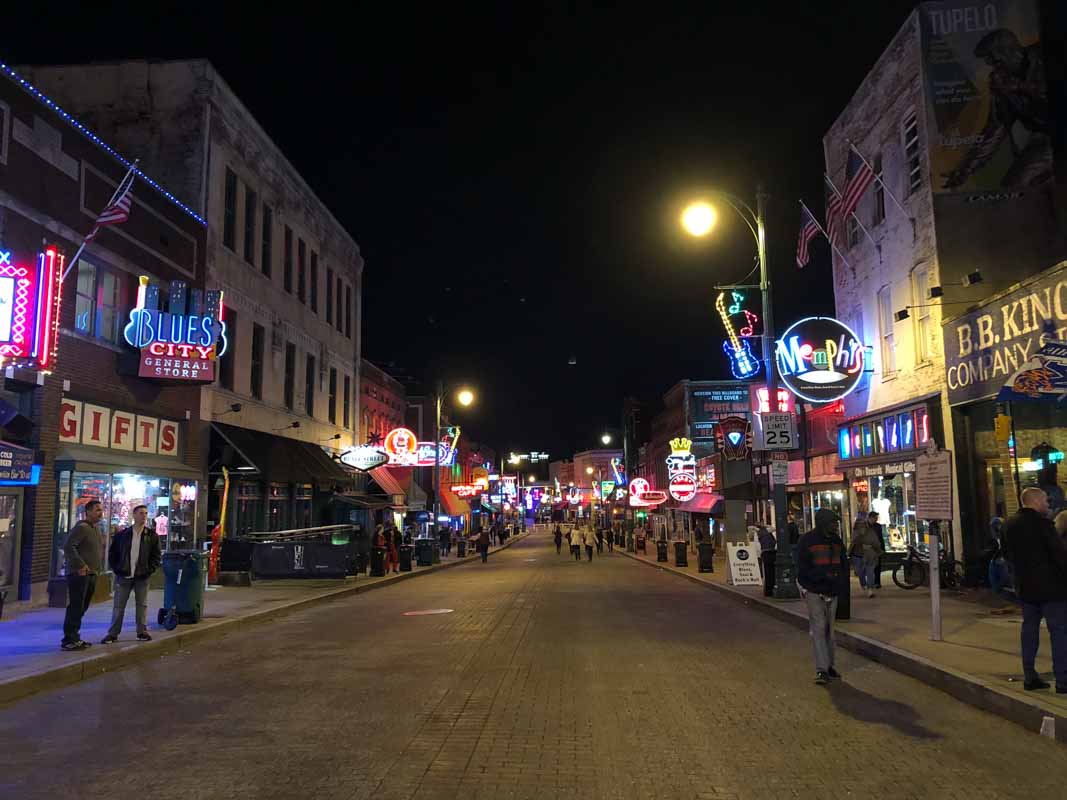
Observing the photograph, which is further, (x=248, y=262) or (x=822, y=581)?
(x=248, y=262)

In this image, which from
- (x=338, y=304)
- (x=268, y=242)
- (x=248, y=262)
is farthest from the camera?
(x=338, y=304)

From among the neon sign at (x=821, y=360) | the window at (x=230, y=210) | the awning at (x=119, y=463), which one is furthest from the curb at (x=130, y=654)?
the neon sign at (x=821, y=360)

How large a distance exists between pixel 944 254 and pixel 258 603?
1696 centimetres

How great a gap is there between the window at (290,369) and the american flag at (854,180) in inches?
781

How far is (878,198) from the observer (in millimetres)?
21984

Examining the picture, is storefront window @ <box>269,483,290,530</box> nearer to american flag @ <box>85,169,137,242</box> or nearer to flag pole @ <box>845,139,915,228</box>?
american flag @ <box>85,169,137,242</box>

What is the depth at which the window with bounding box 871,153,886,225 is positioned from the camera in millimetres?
21531

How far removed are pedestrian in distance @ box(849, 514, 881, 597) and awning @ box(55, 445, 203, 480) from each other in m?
16.4

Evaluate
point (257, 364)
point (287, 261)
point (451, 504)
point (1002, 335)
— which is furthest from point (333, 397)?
point (1002, 335)

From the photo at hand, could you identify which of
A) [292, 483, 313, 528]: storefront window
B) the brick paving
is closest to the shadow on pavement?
the brick paving

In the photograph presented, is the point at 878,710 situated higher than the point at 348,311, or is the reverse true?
the point at 348,311

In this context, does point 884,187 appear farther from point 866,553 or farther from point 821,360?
point 866,553

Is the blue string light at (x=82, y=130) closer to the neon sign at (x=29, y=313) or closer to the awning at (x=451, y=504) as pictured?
the neon sign at (x=29, y=313)

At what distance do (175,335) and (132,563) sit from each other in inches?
383
